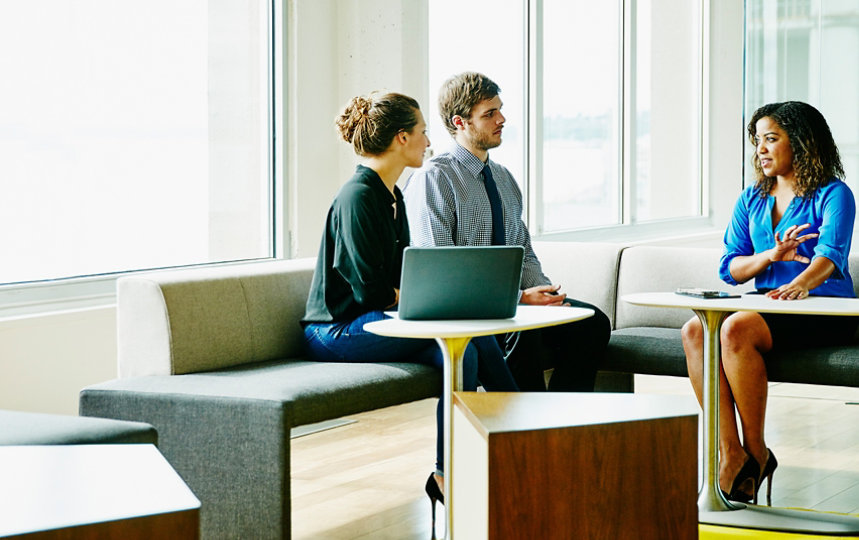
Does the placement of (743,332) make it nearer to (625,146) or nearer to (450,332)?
(450,332)

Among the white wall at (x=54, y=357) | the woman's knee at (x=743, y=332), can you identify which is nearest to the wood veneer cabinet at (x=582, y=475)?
the woman's knee at (x=743, y=332)

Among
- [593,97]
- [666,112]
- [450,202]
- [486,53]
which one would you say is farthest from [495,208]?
Result: [666,112]

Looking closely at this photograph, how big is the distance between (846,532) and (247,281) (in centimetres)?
213

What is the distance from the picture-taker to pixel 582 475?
2.13 meters

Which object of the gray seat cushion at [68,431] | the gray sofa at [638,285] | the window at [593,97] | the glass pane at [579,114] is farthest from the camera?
the glass pane at [579,114]

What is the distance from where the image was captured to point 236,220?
5.38 m

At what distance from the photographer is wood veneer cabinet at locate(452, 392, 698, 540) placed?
2.08 meters

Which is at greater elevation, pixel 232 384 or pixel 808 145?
pixel 808 145

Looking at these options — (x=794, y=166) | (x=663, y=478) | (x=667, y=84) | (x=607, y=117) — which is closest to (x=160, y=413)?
(x=663, y=478)

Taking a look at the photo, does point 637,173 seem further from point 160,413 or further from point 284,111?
point 160,413

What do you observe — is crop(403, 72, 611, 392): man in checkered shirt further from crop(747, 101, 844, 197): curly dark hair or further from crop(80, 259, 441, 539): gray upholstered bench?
crop(747, 101, 844, 197): curly dark hair

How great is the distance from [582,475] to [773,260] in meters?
1.95

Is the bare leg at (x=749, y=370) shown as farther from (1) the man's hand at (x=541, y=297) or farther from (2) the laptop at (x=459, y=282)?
(2) the laptop at (x=459, y=282)

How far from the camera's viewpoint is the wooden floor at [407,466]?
12.3 ft
